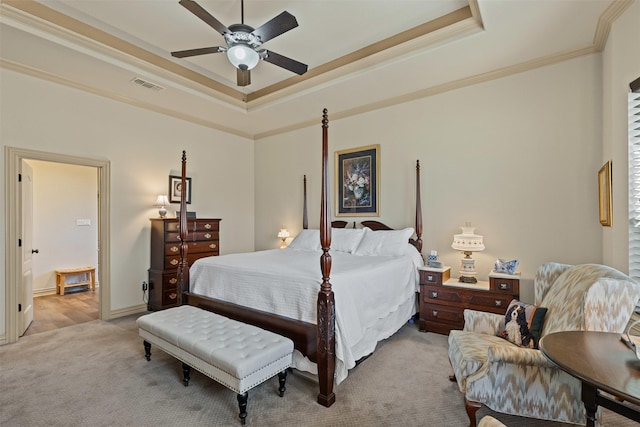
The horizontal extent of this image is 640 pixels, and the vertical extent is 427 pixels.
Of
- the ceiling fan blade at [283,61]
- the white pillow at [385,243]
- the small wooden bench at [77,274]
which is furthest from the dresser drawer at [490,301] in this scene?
the small wooden bench at [77,274]

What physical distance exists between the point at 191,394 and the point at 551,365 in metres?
2.42

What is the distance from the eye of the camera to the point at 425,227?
4230mm

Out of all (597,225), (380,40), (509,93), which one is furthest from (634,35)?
(380,40)

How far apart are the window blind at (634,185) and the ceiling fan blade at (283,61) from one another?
267 centimetres

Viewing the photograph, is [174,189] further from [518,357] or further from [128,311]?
[518,357]

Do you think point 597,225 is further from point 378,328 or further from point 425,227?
point 378,328

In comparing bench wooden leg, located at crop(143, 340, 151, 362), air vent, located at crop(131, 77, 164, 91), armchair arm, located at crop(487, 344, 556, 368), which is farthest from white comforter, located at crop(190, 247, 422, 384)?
air vent, located at crop(131, 77, 164, 91)

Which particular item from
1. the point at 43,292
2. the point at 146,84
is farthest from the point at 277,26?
the point at 43,292

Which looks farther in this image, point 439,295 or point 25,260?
point 25,260

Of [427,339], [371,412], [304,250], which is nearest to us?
[371,412]

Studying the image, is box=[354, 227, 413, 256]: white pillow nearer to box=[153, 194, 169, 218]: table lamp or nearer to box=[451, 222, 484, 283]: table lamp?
box=[451, 222, 484, 283]: table lamp

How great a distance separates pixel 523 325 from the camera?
2.15 m

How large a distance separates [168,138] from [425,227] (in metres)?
4.18

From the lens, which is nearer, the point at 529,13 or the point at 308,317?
the point at 308,317
